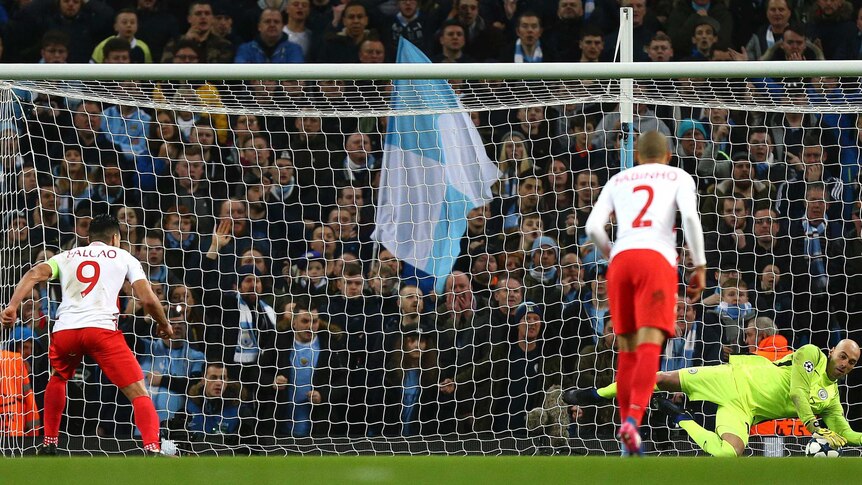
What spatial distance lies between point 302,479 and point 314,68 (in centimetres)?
399

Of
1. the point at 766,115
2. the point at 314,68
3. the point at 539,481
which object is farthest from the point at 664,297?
the point at 766,115

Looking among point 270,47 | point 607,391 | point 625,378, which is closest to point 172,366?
point 270,47

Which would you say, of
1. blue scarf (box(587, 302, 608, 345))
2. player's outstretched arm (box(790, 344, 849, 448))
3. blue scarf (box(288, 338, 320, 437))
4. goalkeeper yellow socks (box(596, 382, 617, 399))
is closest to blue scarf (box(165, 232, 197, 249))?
blue scarf (box(288, 338, 320, 437))

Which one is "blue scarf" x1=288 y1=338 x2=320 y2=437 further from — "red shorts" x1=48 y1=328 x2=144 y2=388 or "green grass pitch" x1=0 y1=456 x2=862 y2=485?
"green grass pitch" x1=0 y1=456 x2=862 y2=485

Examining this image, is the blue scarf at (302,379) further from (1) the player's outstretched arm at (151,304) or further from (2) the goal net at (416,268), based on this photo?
(1) the player's outstretched arm at (151,304)

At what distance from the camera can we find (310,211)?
9.96 meters

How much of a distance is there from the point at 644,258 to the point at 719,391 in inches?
140

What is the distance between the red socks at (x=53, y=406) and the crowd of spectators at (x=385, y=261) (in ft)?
3.38

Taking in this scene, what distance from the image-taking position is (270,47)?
10.9 metres

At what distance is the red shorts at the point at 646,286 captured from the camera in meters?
5.34

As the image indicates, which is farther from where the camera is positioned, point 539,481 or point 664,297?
point 664,297

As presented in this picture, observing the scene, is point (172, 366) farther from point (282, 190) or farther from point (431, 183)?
point (431, 183)

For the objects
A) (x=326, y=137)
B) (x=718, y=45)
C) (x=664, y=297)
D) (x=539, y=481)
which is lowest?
(x=539, y=481)

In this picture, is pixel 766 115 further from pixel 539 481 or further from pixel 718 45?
pixel 539 481
